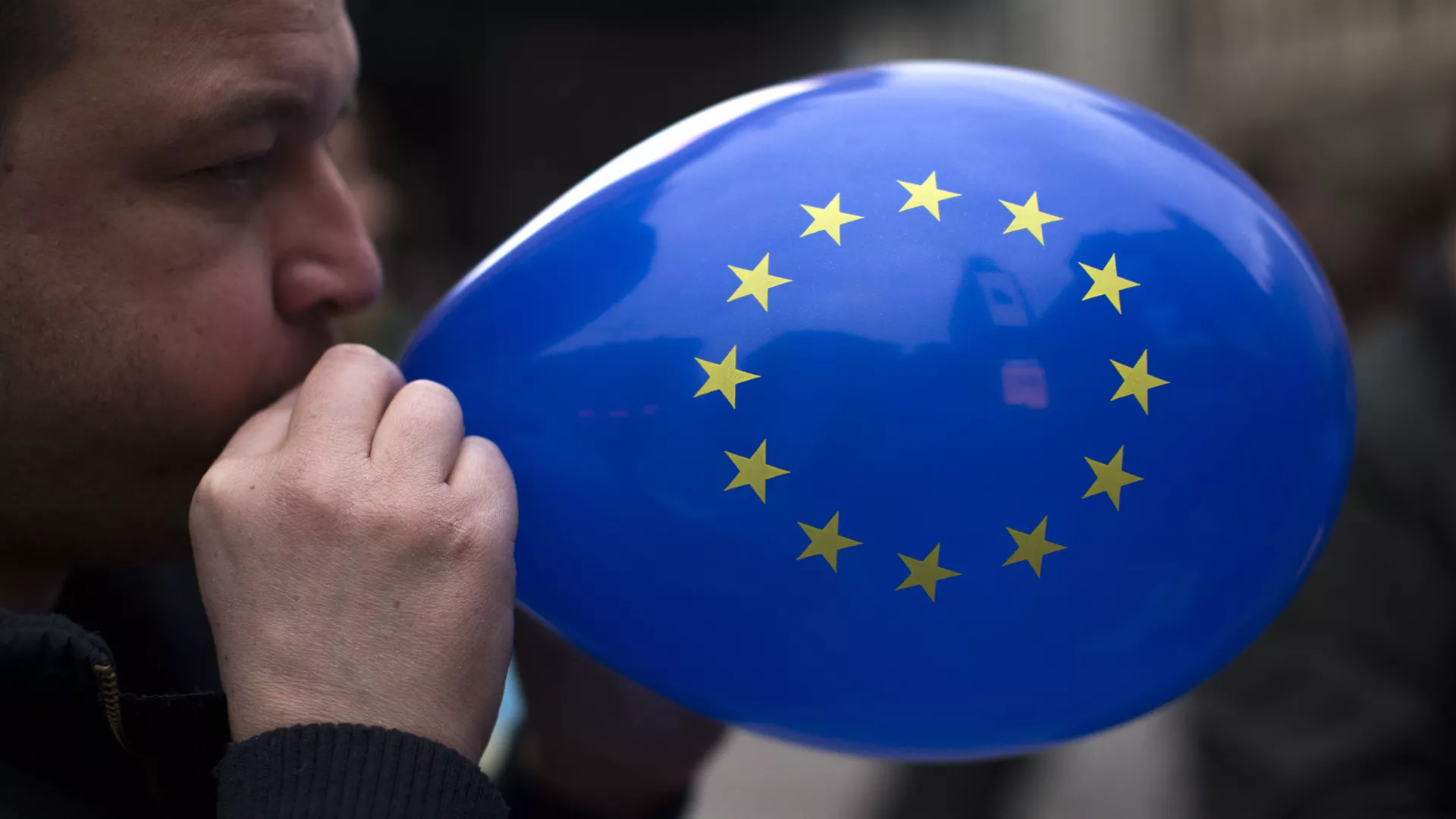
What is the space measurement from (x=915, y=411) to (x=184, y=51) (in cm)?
86

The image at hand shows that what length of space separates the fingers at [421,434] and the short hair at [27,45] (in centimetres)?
49

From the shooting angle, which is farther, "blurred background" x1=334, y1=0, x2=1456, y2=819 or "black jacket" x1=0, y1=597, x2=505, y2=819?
"blurred background" x1=334, y1=0, x2=1456, y2=819

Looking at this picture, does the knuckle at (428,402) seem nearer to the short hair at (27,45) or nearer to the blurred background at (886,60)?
the short hair at (27,45)

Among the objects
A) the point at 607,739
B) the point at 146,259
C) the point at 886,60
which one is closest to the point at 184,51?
the point at 146,259

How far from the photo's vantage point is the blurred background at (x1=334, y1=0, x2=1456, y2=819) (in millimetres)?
4332

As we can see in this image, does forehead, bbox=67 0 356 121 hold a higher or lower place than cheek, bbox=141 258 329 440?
higher

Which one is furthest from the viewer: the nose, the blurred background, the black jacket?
the blurred background

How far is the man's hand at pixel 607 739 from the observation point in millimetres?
1927

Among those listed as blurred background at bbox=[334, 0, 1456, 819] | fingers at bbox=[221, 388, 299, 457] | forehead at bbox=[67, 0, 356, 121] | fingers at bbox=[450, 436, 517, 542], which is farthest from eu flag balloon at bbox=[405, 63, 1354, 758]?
blurred background at bbox=[334, 0, 1456, 819]

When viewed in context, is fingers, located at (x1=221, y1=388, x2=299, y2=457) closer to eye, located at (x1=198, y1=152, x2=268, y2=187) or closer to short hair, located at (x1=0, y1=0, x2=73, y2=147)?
eye, located at (x1=198, y1=152, x2=268, y2=187)

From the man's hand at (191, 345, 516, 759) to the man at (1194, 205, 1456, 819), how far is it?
2.03 metres

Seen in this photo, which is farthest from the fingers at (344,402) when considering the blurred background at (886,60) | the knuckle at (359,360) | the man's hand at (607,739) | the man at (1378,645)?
the man at (1378,645)

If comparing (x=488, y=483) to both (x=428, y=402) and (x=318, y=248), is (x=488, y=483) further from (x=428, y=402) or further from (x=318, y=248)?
(x=318, y=248)

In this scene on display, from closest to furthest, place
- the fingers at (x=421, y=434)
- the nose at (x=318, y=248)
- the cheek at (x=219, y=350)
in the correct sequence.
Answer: the fingers at (x=421, y=434) → the cheek at (x=219, y=350) → the nose at (x=318, y=248)
